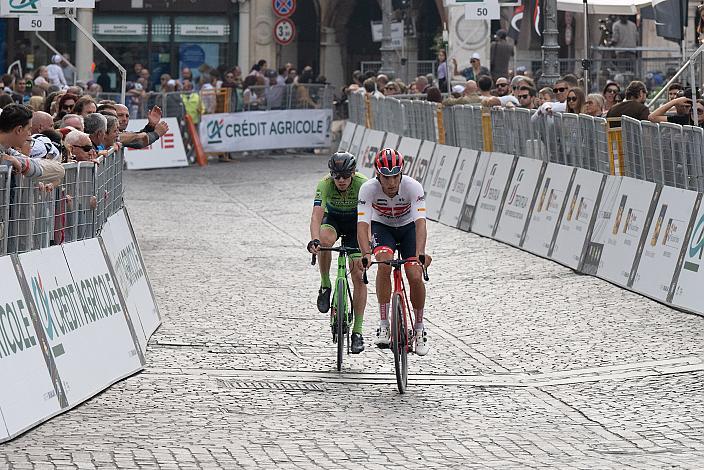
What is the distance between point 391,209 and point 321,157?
25.6 m

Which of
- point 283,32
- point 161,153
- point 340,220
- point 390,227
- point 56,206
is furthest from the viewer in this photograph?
point 283,32

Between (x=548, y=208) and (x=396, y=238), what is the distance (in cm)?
663

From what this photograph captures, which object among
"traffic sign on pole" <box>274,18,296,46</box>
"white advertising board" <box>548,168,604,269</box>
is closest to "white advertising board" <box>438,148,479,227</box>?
"white advertising board" <box>548,168,604,269</box>

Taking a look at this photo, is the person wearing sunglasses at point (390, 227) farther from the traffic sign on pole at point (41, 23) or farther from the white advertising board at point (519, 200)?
the traffic sign on pole at point (41, 23)

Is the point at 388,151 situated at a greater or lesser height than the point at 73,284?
greater

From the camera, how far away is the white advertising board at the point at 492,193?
68.3 ft

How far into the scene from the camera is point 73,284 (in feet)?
35.9

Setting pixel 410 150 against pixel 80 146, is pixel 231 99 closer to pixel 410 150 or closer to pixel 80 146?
pixel 410 150

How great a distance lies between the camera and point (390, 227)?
12344 millimetres

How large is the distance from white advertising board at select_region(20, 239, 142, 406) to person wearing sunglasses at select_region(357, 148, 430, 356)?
175 cm

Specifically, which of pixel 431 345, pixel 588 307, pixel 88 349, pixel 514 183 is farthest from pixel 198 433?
pixel 514 183

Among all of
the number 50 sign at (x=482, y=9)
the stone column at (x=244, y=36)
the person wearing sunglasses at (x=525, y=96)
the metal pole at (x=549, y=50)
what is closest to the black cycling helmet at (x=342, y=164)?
the person wearing sunglasses at (x=525, y=96)

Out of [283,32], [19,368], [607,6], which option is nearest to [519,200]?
[607,6]

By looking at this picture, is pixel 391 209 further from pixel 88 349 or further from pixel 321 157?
pixel 321 157
